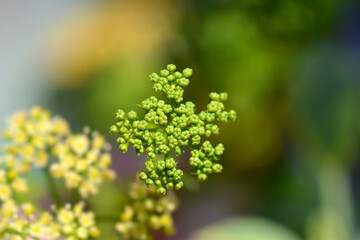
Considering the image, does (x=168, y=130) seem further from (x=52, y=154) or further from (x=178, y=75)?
(x=52, y=154)

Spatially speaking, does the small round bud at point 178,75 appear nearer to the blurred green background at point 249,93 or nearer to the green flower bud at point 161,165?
the green flower bud at point 161,165

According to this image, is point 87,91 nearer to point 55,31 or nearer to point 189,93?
point 55,31

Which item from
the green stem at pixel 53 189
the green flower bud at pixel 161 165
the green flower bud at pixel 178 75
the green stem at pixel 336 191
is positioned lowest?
the green flower bud at pixel 161 165

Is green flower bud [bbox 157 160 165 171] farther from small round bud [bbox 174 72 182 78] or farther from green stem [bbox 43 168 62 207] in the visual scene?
green stem [bbox 43 168 62 207]

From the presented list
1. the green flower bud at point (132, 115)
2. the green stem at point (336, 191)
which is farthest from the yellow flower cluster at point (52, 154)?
the green stem at point (336, 191)

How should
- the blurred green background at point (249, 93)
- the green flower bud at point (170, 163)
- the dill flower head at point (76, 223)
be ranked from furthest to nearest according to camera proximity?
1. the blurred green background at point (249, 93)
2. the dill flower head at point (76, 223)
3. the green flower bud at point (170, 163)

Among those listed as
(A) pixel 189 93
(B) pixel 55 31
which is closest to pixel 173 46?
(A) pixel 189 93

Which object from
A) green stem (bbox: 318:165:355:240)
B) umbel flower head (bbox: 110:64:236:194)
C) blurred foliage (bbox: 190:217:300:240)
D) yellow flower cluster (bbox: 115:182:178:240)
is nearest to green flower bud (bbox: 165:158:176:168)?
umbel flower head (bbox: 110:64:236:194)
